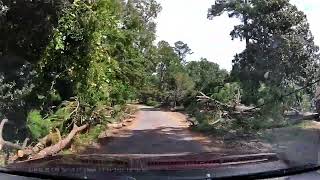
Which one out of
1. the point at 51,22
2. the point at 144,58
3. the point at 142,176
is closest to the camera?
the point at 142,176

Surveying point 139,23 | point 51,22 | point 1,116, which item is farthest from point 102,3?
point 51,22

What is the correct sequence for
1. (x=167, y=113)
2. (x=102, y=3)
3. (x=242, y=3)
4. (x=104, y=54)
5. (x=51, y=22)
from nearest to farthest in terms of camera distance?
1. (x=242, y=3)
2. (x=167, y=113)
3. (x=104, y=54)
4. (x=102, y=3)
5. (x=51, y=22)

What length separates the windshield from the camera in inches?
105

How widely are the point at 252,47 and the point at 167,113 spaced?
2.23ft

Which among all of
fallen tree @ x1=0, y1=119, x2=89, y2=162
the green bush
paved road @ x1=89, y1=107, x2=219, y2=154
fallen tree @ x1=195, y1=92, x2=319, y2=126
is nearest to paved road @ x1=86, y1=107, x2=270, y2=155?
paved road @ x1=89, y1=107, x2=219, y2=154

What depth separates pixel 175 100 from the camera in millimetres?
2957

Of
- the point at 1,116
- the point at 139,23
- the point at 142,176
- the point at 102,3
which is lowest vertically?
the point at 142,176

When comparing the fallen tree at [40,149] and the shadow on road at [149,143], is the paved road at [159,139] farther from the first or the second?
the fallen tree at [40,149]

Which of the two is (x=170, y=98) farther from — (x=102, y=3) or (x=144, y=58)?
(x=102, y=3)

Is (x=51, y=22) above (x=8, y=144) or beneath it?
above

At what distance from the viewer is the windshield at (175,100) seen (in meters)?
2.67

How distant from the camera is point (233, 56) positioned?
280 centimetres

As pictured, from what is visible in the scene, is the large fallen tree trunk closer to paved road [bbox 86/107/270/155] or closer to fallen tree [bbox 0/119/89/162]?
fallen tree [bbox 0/119/89/162]

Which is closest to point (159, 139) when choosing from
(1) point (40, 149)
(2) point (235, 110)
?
(2) point (235, 110)
